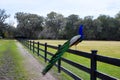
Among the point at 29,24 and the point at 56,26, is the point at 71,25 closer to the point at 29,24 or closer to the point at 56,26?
the point at 56,26

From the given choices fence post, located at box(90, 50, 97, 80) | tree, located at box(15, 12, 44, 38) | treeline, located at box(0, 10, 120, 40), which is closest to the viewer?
fence post, located at box(90, 50, 97, 80)

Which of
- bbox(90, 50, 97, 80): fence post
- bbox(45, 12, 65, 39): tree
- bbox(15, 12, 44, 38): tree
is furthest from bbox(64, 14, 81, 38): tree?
bbox(90, 50, 97, 80): fence post

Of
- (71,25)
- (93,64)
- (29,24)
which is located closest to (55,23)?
(29,24)

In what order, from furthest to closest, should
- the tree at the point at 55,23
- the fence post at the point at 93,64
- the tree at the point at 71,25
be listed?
the tree at the point at 55,23
the tree at the point at 71,25
the fence post at the point at 93,64

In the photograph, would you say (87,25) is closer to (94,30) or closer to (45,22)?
(94,30)

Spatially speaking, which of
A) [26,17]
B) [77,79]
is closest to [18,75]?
[77,79]

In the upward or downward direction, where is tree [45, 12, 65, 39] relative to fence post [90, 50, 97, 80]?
upward

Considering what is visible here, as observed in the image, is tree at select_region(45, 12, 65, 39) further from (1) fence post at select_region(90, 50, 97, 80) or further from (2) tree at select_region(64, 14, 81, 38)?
(1) fence post at select_region(90, 50, 97, 80)

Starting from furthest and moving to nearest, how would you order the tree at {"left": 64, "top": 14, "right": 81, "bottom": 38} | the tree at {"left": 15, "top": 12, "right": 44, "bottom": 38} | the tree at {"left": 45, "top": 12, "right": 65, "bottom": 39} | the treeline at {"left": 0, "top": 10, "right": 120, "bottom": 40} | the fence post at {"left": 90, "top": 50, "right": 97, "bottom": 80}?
the tree at {"left": 45, "top": 12, "right": 65, "bottom": 39} < the tree at {"left": 15, "top": 12, "right": 44, "bottom": 38} < the tree at {"left": 64, "top": 14, "right": 81, "bottom": 38} < the treeline at {"left": 0, "top": 10, "right": 120, "bottom": 40} < the fence post at {"left": 90, "top": 50, "right": 97, "bottom": 80}

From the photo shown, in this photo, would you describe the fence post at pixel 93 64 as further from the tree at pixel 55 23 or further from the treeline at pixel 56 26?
the tree at pixel 55 23

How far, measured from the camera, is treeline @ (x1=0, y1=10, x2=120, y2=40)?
110m

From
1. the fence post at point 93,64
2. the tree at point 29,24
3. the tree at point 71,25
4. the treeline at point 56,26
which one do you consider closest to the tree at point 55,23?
the treeline at point 56,26

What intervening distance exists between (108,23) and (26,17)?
3297 centimetres

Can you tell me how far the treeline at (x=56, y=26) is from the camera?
110 metres
